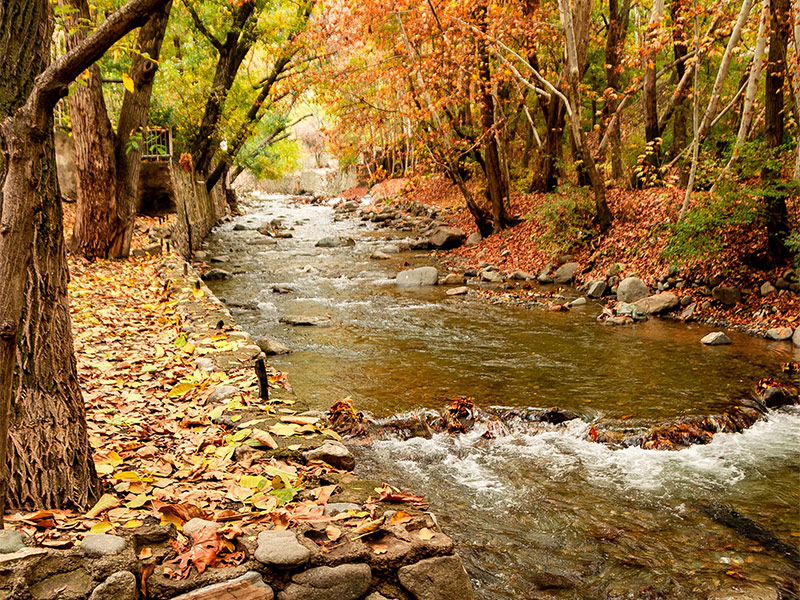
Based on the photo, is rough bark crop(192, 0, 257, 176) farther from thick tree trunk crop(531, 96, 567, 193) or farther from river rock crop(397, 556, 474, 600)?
river rock crop(397, 556, 474, 600)

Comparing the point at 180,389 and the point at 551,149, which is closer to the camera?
the point at 180,389

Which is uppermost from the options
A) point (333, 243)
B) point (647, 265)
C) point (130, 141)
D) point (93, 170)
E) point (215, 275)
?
point (130, 141)

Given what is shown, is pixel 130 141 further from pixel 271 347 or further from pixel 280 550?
pixel 280 550

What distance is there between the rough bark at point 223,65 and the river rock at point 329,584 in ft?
51.2

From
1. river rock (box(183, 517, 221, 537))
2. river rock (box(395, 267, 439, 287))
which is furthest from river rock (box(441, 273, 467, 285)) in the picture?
river rock (box(183, 517, 221, 537))

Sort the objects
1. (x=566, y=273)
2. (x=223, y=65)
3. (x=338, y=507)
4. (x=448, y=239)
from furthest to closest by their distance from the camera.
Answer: (x=448, y=239), (x=223, y=65), (x=566, y=273), (x=338, y=507)

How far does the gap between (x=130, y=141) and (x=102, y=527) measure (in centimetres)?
986

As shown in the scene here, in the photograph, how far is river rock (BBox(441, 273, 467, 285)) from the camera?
14039 mm

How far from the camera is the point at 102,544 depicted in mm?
2596

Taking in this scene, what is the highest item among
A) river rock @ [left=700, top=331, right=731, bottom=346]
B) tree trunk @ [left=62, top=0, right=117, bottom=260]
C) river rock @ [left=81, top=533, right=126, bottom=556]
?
tree trunk @ [left=62, top=0, right=117, bottom=260]

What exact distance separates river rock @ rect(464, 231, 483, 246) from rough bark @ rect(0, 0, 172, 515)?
15.7m

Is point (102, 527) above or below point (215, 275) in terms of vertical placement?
below

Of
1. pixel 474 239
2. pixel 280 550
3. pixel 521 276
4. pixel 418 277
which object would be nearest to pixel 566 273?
pixel 521 276

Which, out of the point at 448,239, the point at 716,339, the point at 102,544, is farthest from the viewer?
the point at 448,239
